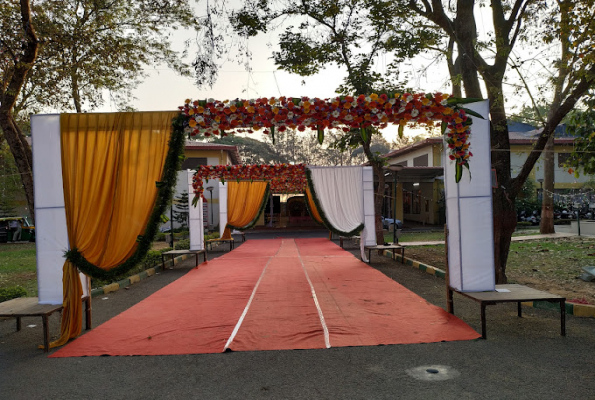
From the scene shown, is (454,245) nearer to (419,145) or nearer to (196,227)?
(196,227)

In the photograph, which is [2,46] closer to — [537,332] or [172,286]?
[172,286]

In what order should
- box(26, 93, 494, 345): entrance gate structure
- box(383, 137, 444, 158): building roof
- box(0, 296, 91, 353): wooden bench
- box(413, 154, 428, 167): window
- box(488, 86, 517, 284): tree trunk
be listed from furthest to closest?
box(413, 154, 428, 167): window
box(383, 137, 444, 158): building roof
box(488, 86, 517, 284): tree trunk
box(26, 93, 494, 345): entrance gate structure
box(0, 296, 91, 353): wooden bench

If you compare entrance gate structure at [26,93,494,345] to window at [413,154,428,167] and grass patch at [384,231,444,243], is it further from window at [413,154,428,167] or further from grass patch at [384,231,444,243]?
window at [413,154,428,167]

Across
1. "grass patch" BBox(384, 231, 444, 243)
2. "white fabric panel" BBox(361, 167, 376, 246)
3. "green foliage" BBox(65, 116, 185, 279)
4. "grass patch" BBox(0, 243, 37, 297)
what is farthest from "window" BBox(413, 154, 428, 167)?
"green foliage" BBox(65, 116, 185, 279)

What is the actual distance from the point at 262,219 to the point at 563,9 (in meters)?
19.8

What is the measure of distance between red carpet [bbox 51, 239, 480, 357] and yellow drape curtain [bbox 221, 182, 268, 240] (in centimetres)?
732

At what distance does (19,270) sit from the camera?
9773 millimetres

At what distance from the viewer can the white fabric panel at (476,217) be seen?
4.91 metres

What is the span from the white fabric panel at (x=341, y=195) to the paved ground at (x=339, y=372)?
661cm

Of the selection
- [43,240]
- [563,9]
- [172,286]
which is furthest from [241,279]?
[563,9]

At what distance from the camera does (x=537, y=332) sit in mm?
4422

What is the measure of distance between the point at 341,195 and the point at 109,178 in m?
7.25

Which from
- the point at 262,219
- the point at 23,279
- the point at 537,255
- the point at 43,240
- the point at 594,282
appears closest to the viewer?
the point at 43,240

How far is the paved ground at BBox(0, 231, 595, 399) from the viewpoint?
10.2ft
